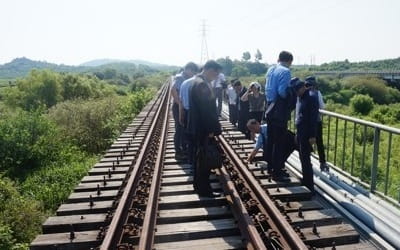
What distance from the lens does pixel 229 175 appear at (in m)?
5.64

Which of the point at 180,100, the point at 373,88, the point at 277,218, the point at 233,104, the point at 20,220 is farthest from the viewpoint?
the point at 373,88

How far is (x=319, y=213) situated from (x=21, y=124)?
1273cm

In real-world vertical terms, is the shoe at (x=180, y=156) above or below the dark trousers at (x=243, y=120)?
below

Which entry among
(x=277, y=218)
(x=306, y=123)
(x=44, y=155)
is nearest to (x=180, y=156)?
(x=306, y=123)

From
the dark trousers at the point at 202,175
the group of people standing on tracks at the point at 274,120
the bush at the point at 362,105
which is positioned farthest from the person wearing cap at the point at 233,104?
the bush at the point at 362,105

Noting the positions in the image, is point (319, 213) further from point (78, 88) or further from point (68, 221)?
point (78, 88)

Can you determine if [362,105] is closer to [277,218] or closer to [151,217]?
[277,218]

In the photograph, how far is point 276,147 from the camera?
561cm

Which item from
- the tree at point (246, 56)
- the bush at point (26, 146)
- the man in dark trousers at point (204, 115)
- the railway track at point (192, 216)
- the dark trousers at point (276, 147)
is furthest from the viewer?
the tree at point (246, 56)

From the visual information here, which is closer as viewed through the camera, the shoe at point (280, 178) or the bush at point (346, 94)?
the shoe at point (280, 178)

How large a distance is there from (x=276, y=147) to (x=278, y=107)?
1.93 feet

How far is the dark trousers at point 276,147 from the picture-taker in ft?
18.2

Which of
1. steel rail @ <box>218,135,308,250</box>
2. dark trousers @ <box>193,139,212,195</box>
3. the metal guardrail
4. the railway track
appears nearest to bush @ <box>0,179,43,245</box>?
the railway track

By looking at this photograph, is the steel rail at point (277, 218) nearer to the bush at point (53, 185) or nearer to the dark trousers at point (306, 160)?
the dark trousers at point (306, 160)
